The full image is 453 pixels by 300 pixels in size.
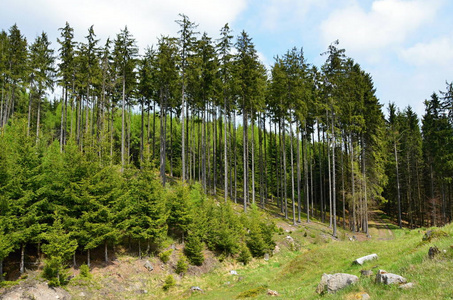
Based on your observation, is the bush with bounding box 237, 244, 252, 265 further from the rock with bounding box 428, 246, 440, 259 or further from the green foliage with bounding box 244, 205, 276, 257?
the rock with bounding box 428, 246, 440, 259

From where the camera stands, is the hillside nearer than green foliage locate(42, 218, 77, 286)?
Yes

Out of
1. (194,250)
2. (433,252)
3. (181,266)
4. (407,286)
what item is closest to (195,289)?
(181,266)

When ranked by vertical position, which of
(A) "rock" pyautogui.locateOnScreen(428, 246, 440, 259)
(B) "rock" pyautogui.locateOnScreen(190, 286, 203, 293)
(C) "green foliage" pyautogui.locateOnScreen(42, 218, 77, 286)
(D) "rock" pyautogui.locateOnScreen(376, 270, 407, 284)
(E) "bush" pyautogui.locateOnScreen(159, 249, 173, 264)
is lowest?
(B) "rock" pyautogui.locateOnScreen(190, 286, 203, 293)

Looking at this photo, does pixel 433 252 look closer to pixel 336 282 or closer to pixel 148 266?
pixel 336 282

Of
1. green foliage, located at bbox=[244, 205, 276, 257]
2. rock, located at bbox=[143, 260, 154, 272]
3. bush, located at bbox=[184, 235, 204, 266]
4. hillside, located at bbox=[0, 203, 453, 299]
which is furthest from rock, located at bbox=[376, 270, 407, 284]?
green foliage, located at bbox=[244, 205, 276, 257]

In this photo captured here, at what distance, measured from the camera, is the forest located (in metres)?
19.1

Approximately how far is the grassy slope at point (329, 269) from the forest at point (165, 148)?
2521 mm

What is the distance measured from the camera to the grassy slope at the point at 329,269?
927 cm

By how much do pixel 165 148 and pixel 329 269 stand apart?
28015 millimetres

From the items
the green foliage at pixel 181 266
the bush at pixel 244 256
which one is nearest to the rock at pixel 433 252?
the green foliage at pixel 181 266

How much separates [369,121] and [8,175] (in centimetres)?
4085

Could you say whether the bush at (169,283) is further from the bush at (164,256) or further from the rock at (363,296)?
the rock at (363,296)

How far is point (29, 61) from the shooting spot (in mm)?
35719

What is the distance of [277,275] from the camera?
64.0 feet
